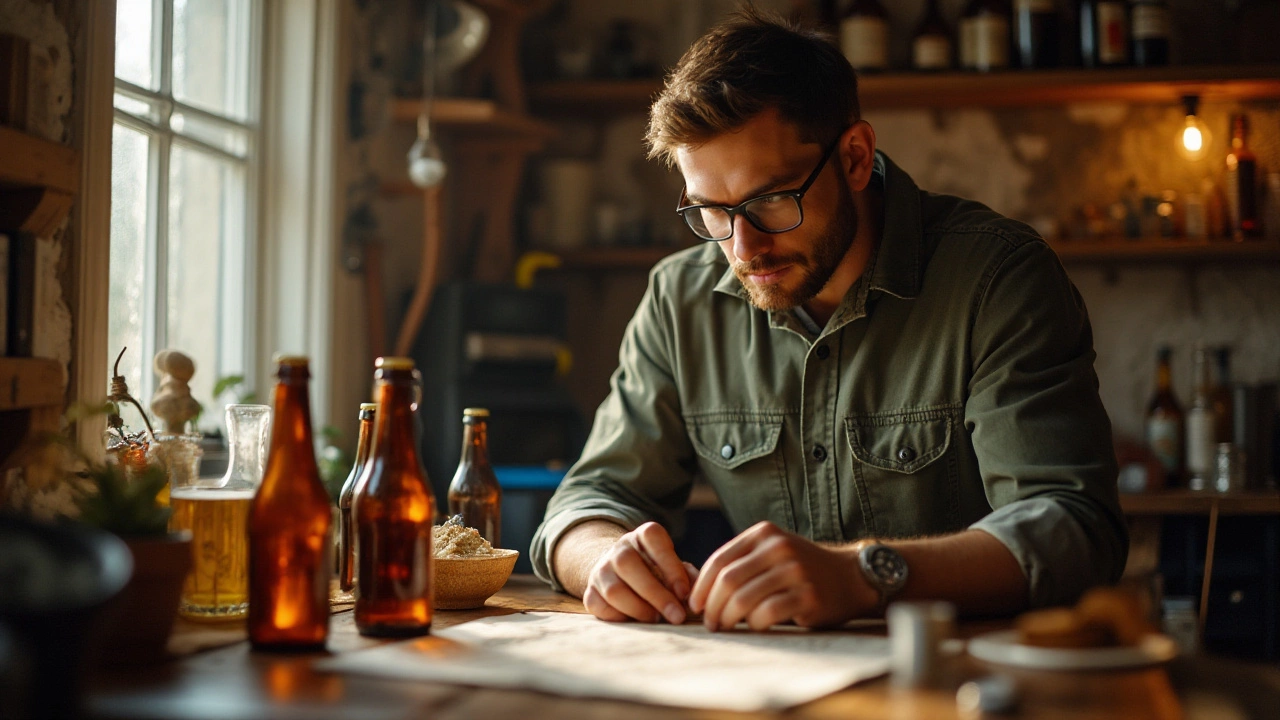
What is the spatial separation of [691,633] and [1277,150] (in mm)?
3142

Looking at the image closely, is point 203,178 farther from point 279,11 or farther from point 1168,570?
point 1168,570

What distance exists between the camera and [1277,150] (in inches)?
137

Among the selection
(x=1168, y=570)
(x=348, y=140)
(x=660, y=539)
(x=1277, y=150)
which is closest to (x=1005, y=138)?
(x=1277, y=150)

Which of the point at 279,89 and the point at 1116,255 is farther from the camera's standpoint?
the point at 1116,255

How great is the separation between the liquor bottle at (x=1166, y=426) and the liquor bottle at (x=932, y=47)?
1093mm

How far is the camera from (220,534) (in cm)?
114

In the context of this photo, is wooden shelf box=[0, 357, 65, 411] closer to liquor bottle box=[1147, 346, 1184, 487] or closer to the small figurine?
the small figurine

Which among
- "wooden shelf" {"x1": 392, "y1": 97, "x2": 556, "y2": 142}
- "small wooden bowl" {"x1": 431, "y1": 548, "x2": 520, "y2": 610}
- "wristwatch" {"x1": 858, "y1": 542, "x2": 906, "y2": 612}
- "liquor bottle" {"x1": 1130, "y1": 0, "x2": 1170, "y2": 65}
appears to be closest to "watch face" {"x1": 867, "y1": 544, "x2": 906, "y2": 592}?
"wristwatch" {"x1": 858, "y1": 542, "x2": 906, "y2": 612}

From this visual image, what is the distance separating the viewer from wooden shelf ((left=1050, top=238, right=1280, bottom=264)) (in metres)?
3.31

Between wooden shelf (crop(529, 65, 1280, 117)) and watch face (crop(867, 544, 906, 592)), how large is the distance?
Answer: 8.11ft

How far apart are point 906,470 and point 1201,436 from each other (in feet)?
6.68

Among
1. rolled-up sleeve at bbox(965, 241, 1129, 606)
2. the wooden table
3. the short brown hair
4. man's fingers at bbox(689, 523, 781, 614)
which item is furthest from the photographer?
the short brown hair

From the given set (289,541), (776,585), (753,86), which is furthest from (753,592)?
(753,86)

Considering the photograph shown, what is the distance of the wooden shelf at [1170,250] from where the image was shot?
10.9ft
